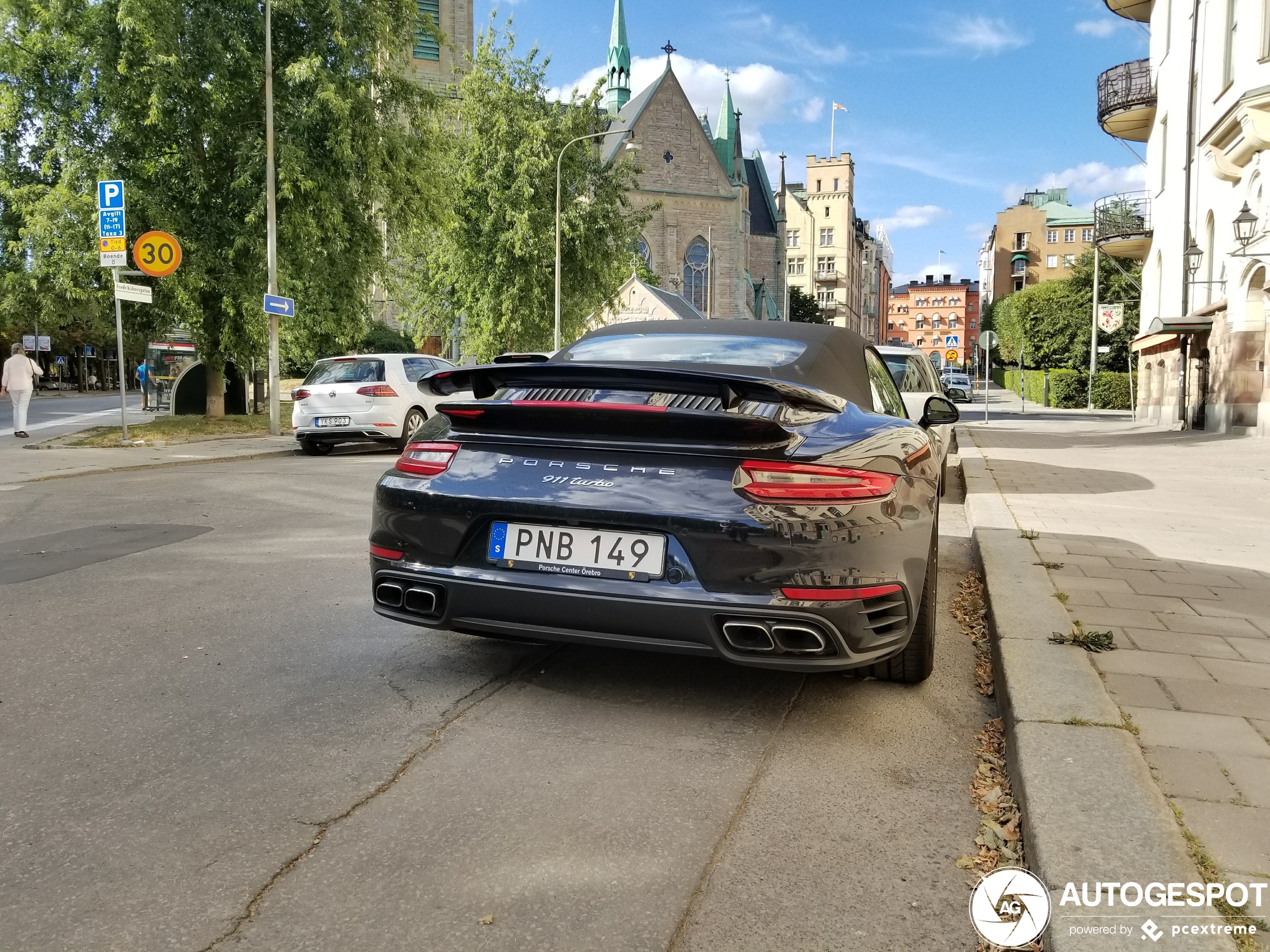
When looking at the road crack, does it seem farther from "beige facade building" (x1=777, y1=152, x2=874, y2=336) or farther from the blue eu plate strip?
"beige facade building" (x1=777, y1=152, x2=874, y2=336)

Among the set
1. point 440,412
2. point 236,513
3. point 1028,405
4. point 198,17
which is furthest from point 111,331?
point 1028,405

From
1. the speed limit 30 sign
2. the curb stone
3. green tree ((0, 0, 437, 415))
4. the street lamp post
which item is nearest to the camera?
the curb stone

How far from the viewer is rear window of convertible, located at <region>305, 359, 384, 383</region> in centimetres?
1617

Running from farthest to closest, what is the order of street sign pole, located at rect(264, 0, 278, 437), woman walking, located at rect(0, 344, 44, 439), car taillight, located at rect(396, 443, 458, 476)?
street sign pole, located at rect(264, 0, 278, 437)
woman walking, located at rect(0, 344, 44, 439)
car taillight, located at rect(396, 443, 458, 476)

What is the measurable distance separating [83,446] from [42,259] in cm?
451

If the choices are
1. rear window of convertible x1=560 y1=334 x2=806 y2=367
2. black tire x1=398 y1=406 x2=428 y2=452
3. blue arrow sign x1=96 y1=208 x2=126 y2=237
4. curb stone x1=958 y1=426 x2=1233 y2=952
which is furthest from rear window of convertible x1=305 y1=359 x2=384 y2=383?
curb stone x1=958 y1=426 x2=1233 y2=952

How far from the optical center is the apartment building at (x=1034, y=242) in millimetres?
110500

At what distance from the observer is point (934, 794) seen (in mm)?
3031

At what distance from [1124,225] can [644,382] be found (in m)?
33.5

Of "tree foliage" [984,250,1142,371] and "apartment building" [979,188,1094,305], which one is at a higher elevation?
"apartment building" [979,188,1094,305]

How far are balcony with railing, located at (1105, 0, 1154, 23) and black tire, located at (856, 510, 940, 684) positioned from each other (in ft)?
111

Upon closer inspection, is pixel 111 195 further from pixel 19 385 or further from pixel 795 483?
pixel 795 483

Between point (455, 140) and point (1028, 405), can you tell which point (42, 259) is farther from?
point (1028, 405)

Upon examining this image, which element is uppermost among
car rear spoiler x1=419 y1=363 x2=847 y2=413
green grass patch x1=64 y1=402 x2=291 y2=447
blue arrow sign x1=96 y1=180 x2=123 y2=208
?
blue arrow sign x1=96 y1=180 x2=123 y2=208
